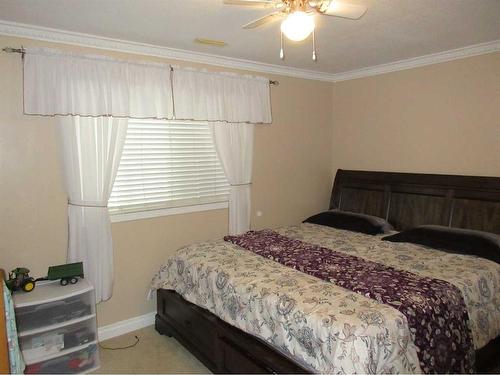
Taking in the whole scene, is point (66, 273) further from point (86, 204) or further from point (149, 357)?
point (149, 357)

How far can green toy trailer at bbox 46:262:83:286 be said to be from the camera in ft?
8.50

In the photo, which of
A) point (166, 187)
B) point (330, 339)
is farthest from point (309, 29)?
point (166, 187)

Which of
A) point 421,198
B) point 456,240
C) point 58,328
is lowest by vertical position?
point 58,328

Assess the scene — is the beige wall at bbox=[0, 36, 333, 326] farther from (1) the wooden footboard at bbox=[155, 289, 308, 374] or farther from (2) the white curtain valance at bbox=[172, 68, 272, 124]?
(1) the wooden footboard at bbox=[155, 289, 308, 374]

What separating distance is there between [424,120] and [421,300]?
2.32 m

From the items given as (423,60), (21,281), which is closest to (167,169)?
(21,281)

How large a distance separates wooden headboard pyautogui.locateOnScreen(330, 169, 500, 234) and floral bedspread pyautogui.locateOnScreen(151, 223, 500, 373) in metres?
0.58

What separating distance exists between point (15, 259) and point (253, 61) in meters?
2.78

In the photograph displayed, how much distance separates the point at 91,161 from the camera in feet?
9.39

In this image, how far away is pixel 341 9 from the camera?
1833 millimetres

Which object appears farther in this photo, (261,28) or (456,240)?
(456,240)

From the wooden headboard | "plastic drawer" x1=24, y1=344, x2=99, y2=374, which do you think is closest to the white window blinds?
"plastic drawer" x1=24, y1=344, x2=99, y2=374

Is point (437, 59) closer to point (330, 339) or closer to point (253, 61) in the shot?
point (253, 61)

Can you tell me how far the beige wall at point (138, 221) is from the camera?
8.68 ft
